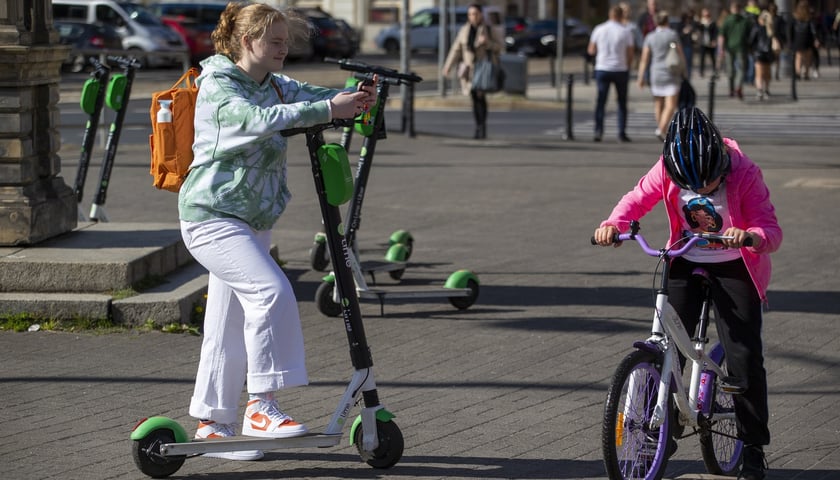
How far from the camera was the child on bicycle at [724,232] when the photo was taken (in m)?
4.75

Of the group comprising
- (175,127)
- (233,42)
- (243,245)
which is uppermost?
(233,42)

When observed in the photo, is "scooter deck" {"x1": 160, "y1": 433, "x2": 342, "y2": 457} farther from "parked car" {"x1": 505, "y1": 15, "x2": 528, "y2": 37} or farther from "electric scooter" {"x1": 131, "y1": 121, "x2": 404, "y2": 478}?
"parked car" {"x1": 505, "y1": 15, "x2": 528, "y2": 37}

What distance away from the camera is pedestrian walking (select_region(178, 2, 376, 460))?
4.92m

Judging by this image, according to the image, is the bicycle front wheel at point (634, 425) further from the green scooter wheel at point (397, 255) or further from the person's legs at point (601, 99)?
the person's legs at point (601, 99)

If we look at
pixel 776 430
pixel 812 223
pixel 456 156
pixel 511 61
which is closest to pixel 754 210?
pixel 776 430

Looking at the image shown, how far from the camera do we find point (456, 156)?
1725 centimetres

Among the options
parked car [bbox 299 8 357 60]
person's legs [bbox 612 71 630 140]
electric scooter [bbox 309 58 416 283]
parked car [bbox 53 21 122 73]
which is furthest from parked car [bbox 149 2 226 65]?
electric scooter [bbox 309 58 416 283]

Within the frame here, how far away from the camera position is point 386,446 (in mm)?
5082

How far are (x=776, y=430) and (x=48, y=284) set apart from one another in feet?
13.6

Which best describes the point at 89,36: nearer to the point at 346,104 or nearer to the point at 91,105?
the point at 91,105

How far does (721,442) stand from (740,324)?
0.56 meters

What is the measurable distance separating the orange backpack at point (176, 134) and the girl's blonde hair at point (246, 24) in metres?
0.23

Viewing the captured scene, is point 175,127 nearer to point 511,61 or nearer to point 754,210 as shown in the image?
point 754,210

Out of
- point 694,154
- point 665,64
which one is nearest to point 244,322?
point 694,154
